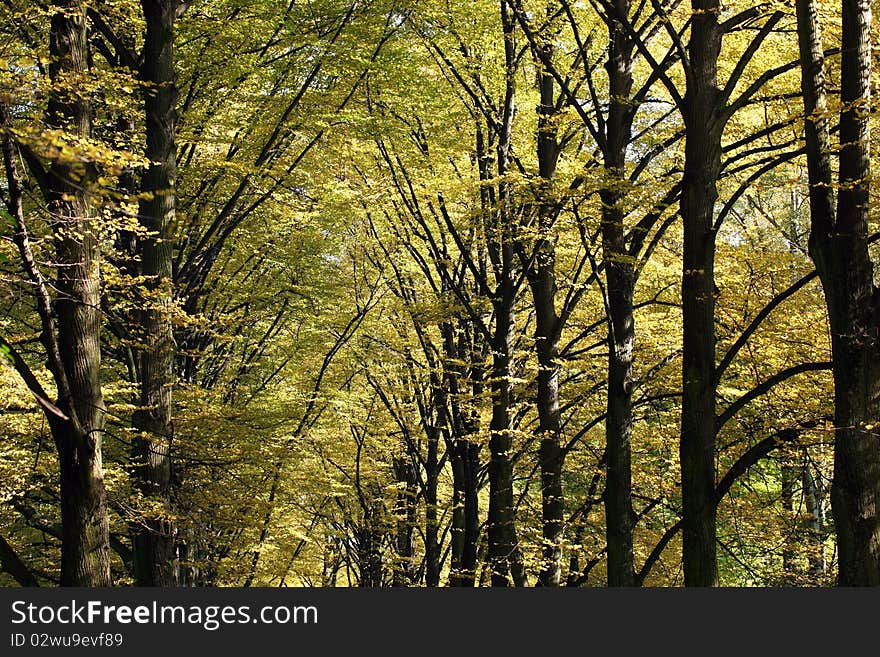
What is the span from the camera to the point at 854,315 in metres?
7.00

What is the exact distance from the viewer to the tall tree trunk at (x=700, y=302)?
29.1 ft

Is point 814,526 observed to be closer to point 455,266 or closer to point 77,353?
point 455,266

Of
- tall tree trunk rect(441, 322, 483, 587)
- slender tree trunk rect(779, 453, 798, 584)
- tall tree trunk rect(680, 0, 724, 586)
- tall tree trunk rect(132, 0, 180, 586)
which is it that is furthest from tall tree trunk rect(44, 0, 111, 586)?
slender tree trunk rect(779, 453, 798, 584)

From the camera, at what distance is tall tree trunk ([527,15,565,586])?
44.1 ft

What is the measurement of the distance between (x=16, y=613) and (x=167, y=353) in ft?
13.9

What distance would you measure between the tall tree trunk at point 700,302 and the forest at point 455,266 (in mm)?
28

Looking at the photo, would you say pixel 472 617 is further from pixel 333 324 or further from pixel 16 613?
pixel 333 324

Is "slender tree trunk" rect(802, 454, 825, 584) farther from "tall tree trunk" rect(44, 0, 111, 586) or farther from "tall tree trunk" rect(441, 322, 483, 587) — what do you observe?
"tall tree trunk" rect(44, 0, 111, 586)

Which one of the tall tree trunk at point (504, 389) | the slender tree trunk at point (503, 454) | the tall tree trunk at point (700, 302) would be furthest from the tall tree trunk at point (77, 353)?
the slender tree trunk at point (503, 454)

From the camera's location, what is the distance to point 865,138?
708cm

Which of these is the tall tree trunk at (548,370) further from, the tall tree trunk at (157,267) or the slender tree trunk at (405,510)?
the slender tree trunk at (405,510)

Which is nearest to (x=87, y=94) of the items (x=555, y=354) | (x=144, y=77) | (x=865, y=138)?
(x=144, y=77)

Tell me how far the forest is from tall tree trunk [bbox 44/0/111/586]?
31 millimetres

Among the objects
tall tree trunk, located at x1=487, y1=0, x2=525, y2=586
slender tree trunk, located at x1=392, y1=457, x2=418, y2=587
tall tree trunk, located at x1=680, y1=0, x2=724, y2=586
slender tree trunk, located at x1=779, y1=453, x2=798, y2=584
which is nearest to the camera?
tall tree trunk, located at x1=680, y1=0, x2=724, y2=586
